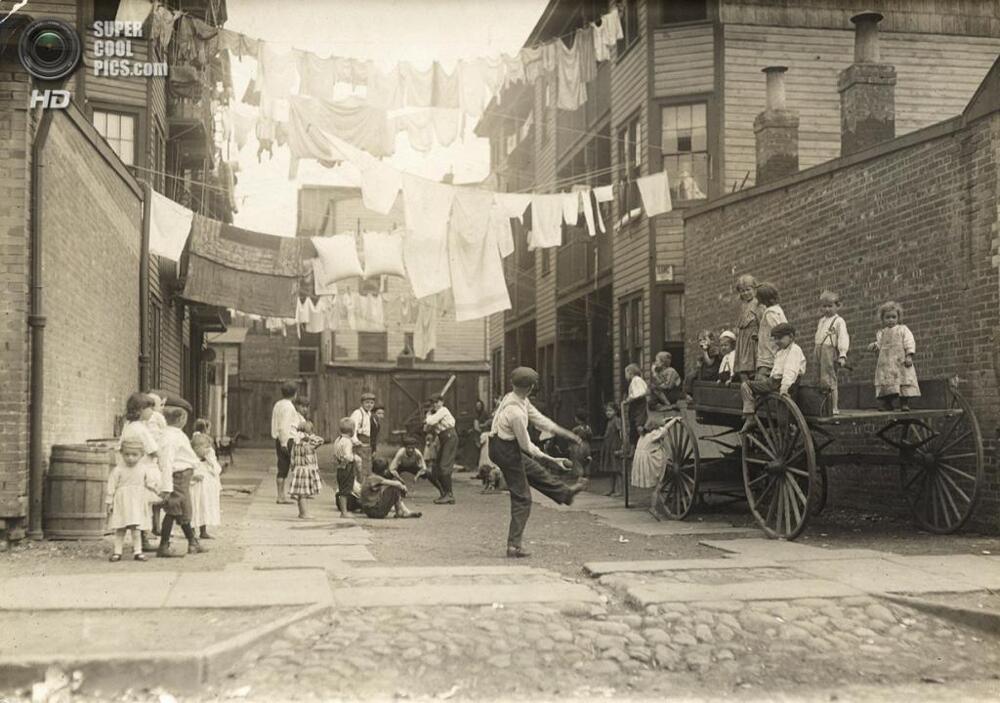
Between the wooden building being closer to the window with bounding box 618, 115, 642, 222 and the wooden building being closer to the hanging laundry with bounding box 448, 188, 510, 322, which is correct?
the window with bounding box 618, 115, 642, 222

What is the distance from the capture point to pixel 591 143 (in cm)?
2259

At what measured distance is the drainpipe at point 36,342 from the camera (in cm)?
917

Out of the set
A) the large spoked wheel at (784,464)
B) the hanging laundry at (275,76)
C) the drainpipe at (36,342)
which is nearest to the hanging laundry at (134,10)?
the hanging laundry at (275,76)

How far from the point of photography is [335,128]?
16.3m

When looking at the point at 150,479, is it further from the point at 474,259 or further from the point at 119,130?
the point at 119,130

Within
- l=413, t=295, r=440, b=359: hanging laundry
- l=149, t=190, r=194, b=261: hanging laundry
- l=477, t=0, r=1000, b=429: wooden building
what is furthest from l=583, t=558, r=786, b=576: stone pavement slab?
l=413, t=295, r=440, b=359: hanging laundry

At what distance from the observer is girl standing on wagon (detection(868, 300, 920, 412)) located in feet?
31.6

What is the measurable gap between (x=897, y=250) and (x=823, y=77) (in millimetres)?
8314

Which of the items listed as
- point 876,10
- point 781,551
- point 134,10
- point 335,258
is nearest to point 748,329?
point 781,551

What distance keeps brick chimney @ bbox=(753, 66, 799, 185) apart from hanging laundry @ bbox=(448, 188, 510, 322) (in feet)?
15.0

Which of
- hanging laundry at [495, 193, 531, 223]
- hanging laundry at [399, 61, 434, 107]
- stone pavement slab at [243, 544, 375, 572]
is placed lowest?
stone pavement slab at [243, 544, 375, 572]

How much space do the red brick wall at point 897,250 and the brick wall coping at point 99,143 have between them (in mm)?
8320

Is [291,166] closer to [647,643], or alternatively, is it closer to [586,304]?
[586,304]

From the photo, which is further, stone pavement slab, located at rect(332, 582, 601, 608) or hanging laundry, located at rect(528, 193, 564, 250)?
hanging laundry, located at rect(528, 193, 564, 250)
